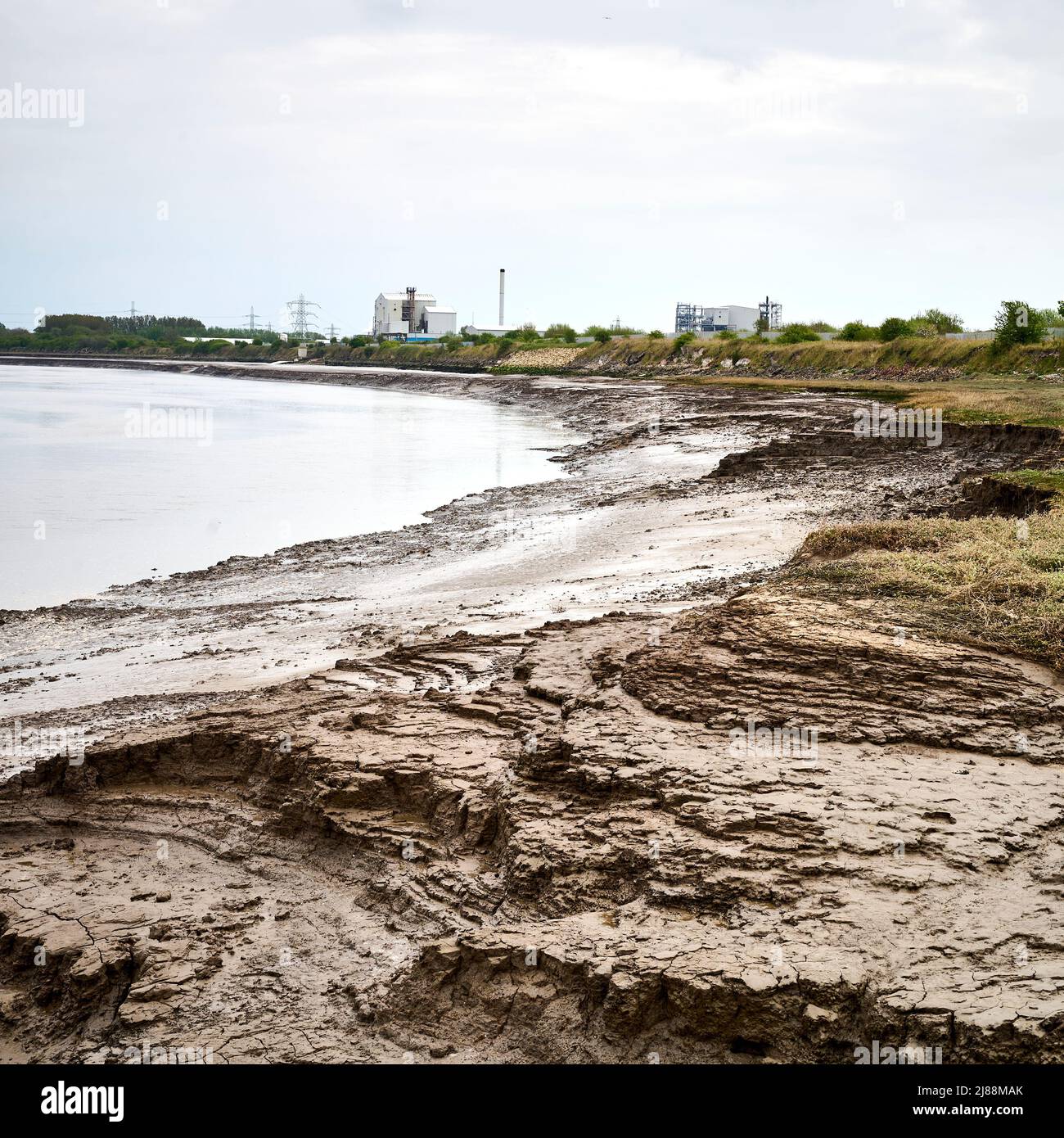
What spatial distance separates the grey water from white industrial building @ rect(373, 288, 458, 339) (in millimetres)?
71195

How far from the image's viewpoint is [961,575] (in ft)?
28.0

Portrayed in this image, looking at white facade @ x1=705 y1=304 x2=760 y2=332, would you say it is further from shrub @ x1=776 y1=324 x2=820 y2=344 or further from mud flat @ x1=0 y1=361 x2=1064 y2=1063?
mud flat @ x1=0 y1=361 x2=1064 y2=1063

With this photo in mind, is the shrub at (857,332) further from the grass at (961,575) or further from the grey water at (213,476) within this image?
the grass at (961,575)

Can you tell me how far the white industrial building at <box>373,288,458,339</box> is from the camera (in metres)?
124

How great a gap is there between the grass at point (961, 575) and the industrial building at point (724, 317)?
8363 cm

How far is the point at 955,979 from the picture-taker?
3.90 meters

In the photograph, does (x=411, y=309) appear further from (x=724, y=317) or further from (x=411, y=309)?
(x=724, y=317)

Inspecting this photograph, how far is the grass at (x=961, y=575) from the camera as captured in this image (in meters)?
7.29

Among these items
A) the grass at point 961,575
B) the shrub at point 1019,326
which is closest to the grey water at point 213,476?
the grass at point 961,575
